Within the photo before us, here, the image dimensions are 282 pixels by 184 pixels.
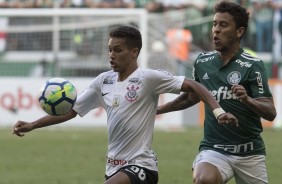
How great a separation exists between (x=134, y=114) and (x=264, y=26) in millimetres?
19773

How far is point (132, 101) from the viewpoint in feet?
26.8

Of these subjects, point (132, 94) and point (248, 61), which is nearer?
point (132, 94)

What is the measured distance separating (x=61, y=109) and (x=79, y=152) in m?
10.0

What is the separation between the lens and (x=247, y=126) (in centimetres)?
838

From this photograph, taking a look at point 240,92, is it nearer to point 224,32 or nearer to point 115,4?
point 224,32

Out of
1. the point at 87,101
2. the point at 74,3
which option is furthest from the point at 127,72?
the point at 74,3

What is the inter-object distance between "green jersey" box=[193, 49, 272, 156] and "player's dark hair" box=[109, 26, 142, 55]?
2.61ft

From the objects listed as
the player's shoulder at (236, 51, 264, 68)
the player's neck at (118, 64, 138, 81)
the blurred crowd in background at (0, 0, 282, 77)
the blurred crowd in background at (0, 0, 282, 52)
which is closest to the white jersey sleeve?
the player's neck at (118, 64, 138, 81)

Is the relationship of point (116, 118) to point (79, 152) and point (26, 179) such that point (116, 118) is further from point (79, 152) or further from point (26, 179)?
point (79, 152)

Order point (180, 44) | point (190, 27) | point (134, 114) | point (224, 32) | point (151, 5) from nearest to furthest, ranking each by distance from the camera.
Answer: point (134, 114)
point (224, 32)
point (180, 44)
point (190, 27)
point (151, 5)

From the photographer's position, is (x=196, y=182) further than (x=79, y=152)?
No

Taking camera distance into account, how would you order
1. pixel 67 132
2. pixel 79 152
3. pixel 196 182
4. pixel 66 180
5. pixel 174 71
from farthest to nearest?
pixel 174 71 < pixel 67 132 < pixel 79 152 < pixel 66 180 < pixel 196 182

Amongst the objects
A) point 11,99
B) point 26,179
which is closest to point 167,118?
point 11,99

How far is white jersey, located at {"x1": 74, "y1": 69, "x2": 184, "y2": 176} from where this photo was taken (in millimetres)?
8086
